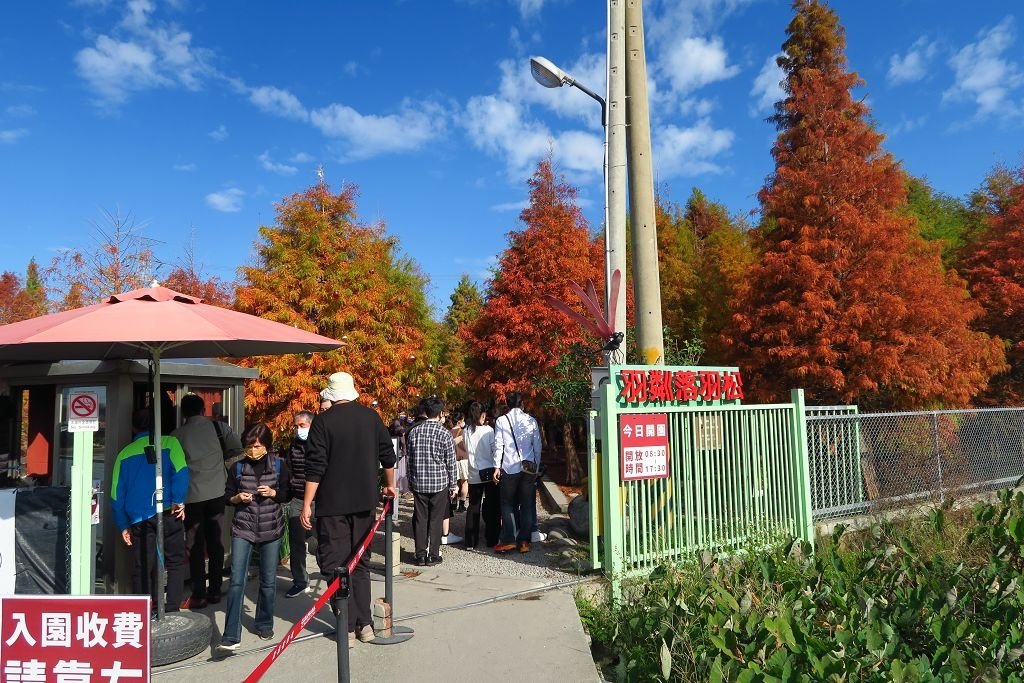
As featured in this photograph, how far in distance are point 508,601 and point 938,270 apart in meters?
11.3

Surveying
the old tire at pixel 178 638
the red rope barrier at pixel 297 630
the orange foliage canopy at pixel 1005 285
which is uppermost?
the orange foliage canopy at pixel 1005 285

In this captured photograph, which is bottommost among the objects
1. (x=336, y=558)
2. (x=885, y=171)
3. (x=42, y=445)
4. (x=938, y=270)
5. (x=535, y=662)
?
(x=535, y=662)

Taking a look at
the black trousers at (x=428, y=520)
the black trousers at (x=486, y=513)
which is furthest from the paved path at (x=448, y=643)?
the black trousers at (x=486, y=513)

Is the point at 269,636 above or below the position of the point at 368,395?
below

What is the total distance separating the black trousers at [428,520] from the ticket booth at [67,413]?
7.02ft

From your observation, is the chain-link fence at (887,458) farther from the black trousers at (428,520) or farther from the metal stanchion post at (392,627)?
the metal stanchion post at (392,627)

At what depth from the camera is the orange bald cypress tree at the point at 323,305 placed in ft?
43.7

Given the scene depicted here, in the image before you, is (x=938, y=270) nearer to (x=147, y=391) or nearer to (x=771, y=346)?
(x=771, y=346)

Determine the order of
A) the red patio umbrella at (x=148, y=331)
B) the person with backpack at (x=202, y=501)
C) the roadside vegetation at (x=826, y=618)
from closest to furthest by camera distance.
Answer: the roadside vegetation at (x=826, y=618)
the red patio umbrella at (x=148, y=331)
the person with backpack at (x=202, y=501)

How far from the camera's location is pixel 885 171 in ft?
40.9

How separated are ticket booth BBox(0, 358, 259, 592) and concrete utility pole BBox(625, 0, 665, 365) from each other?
4.82 m

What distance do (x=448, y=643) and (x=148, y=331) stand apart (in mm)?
2723

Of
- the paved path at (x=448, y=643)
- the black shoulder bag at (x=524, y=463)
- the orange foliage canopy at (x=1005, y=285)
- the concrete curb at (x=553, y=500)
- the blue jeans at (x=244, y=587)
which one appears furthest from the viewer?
the orange foliage canopy at (x=1005, y=285)

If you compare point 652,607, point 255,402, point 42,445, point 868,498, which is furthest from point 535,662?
point 255,402
